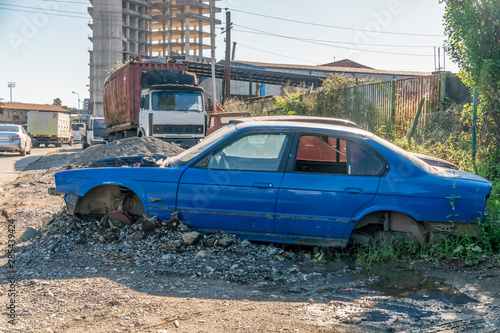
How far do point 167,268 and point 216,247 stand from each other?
62cm

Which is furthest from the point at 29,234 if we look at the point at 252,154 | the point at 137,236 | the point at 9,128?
the point at 9,128

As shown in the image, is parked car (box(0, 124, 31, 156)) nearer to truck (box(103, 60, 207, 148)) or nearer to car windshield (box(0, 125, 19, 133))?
car windshield (box(0, 125, 19, 133))

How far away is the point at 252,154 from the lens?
550 centimetres

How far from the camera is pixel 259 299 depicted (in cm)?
420

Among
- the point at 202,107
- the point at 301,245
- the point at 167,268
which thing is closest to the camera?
the point at 167,268

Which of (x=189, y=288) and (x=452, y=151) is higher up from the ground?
(x=452, y=151)

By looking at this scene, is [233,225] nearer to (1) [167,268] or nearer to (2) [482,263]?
(1) [167,268]

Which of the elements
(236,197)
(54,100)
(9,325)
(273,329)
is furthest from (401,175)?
(54,100)

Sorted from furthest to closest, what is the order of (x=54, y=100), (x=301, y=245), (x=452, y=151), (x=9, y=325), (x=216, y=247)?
(x=54, y=100) < (x=452, y=151) < (x=301, y=245) < (x=216, y=247) < (x=9, y=325)

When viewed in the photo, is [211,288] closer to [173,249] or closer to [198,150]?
[173,249]

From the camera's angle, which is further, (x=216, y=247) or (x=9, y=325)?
(x=216, y=247)

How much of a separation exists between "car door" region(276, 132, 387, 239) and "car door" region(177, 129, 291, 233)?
0.14 m

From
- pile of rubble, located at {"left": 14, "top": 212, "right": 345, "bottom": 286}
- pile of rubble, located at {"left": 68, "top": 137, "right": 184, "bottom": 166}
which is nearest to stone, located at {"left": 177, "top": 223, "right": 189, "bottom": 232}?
pile of rubble, located at {"left": 14, "top": 212, "right": 345, "bottom": 286}

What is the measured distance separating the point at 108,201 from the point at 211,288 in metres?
2.06
